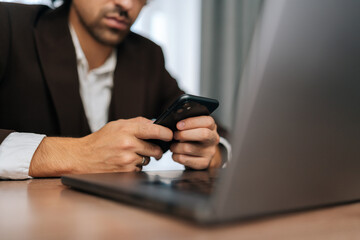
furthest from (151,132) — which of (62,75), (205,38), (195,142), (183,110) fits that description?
(205,38)

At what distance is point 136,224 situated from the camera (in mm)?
241

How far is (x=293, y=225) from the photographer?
0.24 meters

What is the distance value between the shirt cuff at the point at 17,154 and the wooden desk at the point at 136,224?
270mm

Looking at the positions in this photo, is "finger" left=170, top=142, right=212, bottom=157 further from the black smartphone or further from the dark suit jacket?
the dark suit jacket

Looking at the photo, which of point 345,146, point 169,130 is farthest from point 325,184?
point 169,130

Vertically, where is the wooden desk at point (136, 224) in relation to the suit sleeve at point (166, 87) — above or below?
above

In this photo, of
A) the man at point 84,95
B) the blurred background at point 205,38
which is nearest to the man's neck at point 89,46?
the man at point 84,95

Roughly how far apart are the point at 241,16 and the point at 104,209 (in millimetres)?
2240

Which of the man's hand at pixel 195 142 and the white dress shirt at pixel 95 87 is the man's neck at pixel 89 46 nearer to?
the white dress shirt at pixel 95 87

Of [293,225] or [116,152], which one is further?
[116,152]

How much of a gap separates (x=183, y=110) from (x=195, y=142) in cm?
17

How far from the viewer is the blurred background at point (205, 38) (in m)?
2.28

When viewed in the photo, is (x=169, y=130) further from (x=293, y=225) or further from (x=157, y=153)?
(x=293, y=225)

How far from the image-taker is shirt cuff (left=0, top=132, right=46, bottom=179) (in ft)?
1.86
